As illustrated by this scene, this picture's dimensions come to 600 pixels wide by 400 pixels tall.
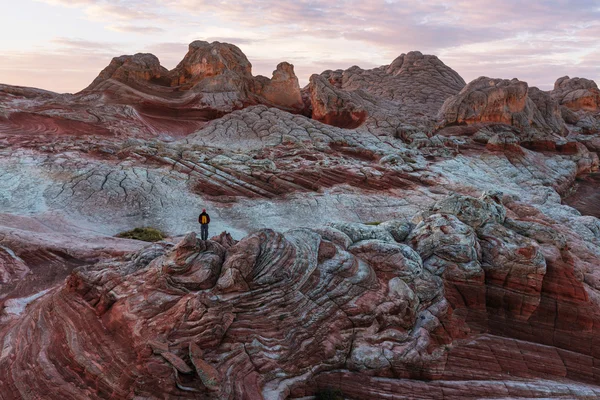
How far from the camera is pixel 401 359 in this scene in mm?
12078

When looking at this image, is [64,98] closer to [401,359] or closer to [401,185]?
[401,185]

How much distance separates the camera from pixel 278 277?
40.0ft

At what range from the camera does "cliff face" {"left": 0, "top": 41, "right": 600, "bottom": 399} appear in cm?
1068

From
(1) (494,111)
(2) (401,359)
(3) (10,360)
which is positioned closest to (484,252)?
(2) (401,359)

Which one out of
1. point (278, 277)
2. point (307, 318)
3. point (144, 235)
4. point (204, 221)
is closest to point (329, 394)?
point (307, 318)

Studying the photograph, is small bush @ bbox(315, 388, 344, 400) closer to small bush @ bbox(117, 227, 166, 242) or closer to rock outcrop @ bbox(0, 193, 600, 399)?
rock outcrop @ bbox(0, 193, 600, 399)

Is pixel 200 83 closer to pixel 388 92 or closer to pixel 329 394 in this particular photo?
pixel 388 92

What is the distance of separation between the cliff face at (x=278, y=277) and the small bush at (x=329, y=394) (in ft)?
0.31

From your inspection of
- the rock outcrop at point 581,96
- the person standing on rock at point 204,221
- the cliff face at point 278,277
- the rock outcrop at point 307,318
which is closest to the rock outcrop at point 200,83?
the cliff face at point 278,277

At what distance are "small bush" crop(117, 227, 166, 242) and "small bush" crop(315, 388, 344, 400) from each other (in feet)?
42.1

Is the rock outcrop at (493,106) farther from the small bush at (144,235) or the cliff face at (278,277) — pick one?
the small bush at (144,235)

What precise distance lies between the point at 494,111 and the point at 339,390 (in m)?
41.0

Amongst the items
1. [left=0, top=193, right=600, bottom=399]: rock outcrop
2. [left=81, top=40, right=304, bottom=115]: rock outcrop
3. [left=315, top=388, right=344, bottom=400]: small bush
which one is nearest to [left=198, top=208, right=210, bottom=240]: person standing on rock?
[left=0, top=193, right=600, bottom=399]: rock outcrop

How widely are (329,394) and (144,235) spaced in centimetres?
1381
